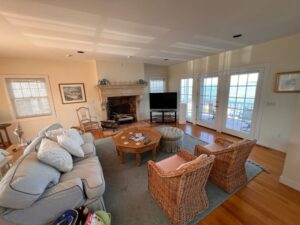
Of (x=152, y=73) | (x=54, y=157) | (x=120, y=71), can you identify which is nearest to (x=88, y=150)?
(x=54, y=157)

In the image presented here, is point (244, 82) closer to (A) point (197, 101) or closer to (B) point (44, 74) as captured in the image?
(A) point (197, 101)

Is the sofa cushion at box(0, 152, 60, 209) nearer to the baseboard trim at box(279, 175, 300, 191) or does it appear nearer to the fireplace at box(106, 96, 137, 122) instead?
the baseboard trim at box(279, 175, 300, 191)

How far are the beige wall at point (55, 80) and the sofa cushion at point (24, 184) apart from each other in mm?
3695

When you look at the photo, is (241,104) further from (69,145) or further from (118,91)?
(69,145)

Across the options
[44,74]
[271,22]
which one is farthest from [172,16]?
[44,74]

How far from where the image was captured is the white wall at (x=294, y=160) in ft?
6.25

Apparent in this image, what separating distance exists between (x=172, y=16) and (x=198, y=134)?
3418 millimetres

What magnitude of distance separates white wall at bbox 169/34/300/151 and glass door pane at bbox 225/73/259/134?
0.80ft

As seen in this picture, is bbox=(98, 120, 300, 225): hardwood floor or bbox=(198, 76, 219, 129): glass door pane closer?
bbox=(98, 120, 300, 225): hardwood floor

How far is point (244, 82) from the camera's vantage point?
359cm

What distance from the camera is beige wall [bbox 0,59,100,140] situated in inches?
153

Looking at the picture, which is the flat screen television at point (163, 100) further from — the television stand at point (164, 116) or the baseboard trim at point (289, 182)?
the baseboard trim at point (289, 182)

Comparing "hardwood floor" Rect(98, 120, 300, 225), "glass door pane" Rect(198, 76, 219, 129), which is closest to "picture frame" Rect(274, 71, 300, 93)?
"glass door pane" Rect(198, 76, 219, 129)

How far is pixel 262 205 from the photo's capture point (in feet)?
5.76
